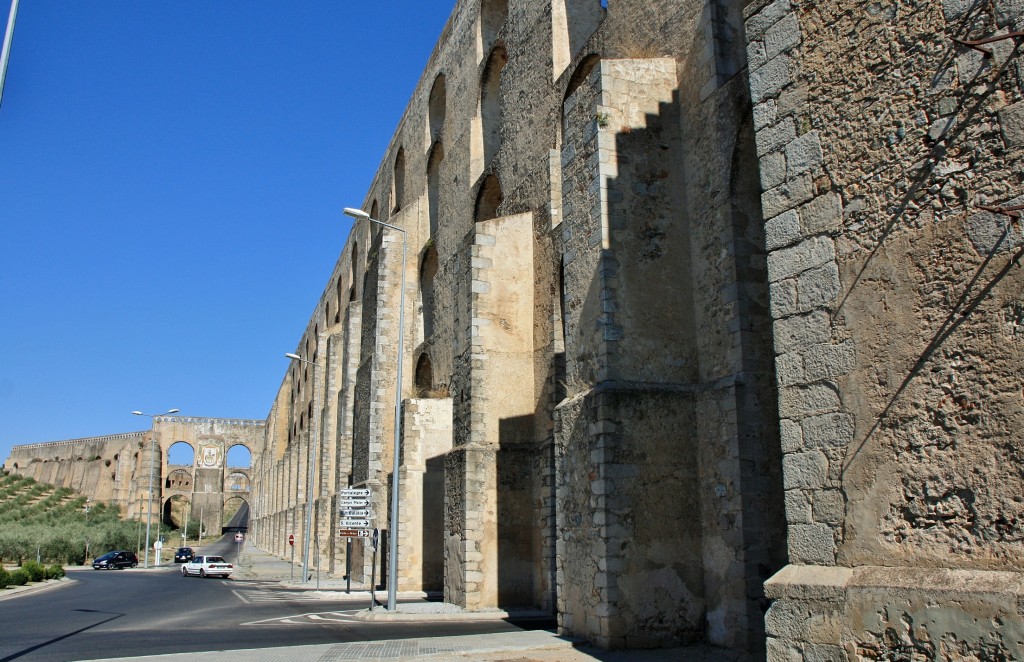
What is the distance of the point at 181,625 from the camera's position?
14453 mm

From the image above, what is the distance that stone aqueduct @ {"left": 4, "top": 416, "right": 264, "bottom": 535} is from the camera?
70.2 meters

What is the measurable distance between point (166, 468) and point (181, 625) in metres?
65.1

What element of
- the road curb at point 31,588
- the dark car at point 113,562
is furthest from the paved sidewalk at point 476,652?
the dark car at point 113,562

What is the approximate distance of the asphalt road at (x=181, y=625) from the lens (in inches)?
445

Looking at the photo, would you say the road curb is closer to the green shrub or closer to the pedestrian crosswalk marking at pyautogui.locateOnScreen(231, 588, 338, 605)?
the green shrub

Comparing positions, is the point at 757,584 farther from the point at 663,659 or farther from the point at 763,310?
the point at 763,310

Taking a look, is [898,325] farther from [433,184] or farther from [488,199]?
[433,184]

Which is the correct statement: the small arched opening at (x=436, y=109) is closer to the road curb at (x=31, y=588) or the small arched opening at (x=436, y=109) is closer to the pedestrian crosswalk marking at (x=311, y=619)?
the pedestrian crosswalk marking at (x=311, y=619)

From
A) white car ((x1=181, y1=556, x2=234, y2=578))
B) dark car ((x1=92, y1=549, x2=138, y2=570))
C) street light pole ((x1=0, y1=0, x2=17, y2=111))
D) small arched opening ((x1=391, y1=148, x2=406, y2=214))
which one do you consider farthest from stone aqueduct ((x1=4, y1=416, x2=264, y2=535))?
street light pole ((x1=0, y1=0, x2=17, y2=111))

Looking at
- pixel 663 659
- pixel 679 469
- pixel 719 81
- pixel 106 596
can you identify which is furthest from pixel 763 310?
pixel 106 596

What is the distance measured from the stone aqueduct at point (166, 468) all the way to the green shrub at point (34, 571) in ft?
131

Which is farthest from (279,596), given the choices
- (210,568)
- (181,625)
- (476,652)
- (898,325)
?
(898,325)

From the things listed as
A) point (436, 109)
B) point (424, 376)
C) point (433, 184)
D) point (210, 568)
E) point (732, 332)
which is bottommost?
point (210, 568)

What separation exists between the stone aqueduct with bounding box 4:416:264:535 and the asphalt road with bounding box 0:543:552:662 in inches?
1979
